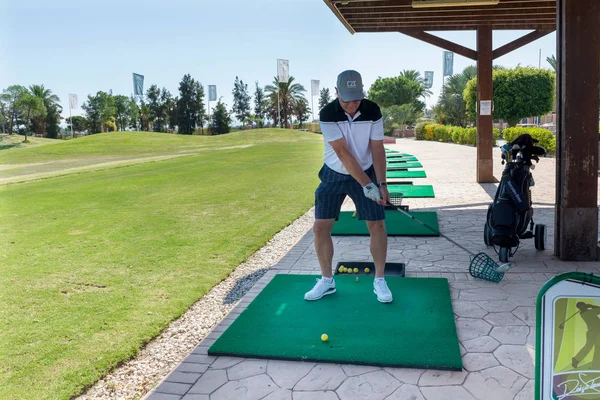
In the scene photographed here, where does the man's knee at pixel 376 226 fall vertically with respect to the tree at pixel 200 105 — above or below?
below

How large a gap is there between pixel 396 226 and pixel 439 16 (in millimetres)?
4661

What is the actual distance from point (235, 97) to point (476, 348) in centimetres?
7596

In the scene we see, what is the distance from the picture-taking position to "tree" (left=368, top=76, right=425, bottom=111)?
2682 inches

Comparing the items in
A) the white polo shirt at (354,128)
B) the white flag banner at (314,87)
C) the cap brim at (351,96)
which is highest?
the white flag banner at (314,87)

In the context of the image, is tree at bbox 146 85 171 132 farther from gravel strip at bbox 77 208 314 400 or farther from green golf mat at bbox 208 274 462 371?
green golf mat at bbox 208 274 462 371

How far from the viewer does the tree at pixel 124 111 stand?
77375mm

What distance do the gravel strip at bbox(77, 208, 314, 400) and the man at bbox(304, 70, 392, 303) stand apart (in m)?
0.81

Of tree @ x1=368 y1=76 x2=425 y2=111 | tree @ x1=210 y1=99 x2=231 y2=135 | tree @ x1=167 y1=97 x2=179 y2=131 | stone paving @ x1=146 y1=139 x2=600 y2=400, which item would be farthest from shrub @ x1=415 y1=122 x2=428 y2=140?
tree @ x1=167 y1=97 x2=179 y2=131

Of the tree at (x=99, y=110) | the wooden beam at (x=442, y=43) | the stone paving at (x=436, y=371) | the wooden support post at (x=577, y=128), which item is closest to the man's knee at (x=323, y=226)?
the stone paving at (x=436, y=371)

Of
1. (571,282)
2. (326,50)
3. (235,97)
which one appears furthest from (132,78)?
(571,282)

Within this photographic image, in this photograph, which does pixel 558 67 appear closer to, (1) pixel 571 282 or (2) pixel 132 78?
(1) pixel 571 282

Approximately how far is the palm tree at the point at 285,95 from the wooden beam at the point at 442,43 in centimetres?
5693

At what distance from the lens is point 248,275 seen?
5.16 m

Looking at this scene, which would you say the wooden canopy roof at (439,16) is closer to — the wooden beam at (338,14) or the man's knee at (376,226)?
the wooden beam at (338,14)
